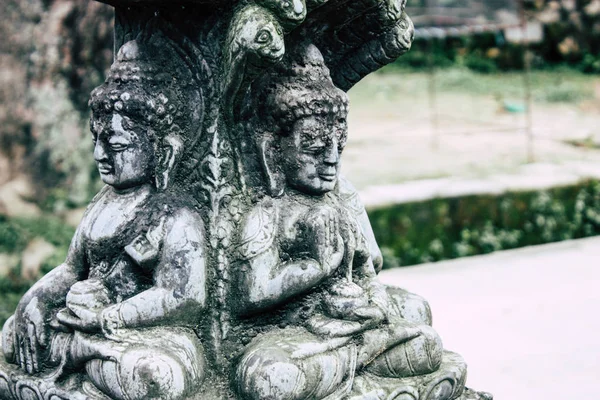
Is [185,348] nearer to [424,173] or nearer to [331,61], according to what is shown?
[331,61]

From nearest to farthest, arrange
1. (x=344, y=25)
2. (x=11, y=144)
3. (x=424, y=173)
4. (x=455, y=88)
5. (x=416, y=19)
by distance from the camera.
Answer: (x=344, y=25) < (x=11, y=144) < (x=424, y=173) < (x=416, y=19) < (x=455, y=88)

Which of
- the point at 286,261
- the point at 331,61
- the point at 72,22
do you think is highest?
the point at 72,22

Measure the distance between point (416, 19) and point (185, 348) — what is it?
7.27 m

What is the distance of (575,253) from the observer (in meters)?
5.96

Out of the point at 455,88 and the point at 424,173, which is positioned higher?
the point at 455,88

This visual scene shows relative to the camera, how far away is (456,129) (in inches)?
349

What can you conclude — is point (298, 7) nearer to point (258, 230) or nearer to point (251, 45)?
point (251, 45)

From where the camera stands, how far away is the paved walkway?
13.1ft

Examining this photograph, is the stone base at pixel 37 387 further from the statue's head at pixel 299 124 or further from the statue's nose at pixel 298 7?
the statue's nose at pixel 298 7

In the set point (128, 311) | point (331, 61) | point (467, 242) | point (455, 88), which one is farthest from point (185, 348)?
point (455, 88)

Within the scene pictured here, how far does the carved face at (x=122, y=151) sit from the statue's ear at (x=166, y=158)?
0.08 feet

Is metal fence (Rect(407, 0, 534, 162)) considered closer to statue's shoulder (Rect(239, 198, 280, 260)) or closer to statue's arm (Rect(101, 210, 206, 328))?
statue's shoulder (Rect(239, 198, 280, 260))

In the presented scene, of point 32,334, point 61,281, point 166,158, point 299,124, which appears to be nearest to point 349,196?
point 299,124

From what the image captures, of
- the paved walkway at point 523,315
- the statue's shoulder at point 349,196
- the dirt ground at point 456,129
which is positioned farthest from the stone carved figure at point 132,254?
the dirt ground at point 456,129
